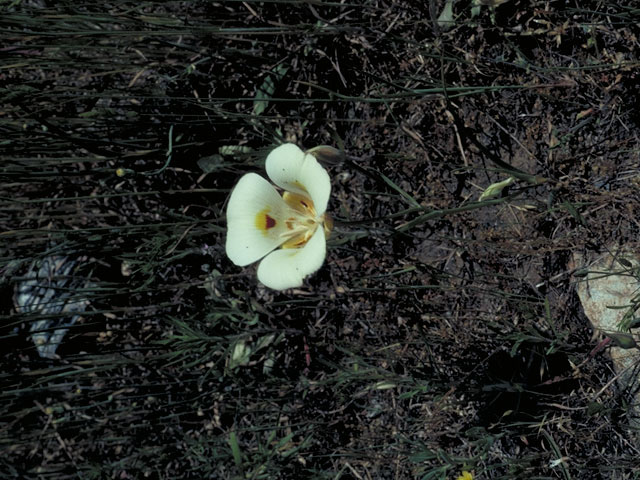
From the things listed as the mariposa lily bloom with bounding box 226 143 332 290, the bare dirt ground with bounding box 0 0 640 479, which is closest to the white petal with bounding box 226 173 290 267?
the mariposa lily bloom with bounding box 226 143 332 290

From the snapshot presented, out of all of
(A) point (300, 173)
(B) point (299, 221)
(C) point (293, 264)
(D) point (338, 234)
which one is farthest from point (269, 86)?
(C) point (293, 264)

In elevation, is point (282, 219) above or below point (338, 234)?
above

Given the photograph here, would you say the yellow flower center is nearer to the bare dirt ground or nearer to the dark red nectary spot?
the dark red nectary spot

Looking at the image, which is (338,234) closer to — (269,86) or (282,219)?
(282,219)

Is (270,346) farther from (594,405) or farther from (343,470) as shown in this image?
(594,405)

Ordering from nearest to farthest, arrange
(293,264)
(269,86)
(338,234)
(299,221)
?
1. (293,264)
2. (299,221)
3. (338,234)
4. (269,86)

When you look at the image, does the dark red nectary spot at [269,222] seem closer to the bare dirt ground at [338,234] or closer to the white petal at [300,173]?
the white petal at [300,173]

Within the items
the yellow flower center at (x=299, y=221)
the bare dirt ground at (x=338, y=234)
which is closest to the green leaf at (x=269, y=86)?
the bare dirt ground at (x=338, y=234)
